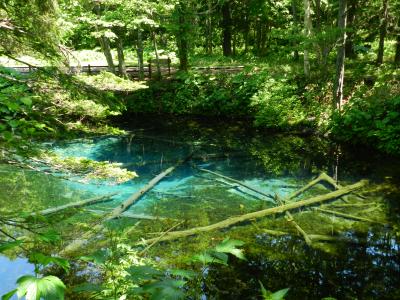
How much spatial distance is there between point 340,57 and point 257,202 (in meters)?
8.59

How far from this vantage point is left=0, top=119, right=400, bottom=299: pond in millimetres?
7039

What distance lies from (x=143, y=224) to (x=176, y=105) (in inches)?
518

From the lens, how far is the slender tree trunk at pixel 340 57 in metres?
15.1

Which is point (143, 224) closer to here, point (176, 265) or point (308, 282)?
point (176, 265)

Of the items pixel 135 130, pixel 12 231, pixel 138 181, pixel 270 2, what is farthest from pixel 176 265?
pixel 270 2

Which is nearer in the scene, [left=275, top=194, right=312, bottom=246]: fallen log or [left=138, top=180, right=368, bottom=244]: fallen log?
[left=275, top=194, right=312, bottom=246]: fallen log

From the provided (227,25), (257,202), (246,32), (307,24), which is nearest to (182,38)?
(307,24)

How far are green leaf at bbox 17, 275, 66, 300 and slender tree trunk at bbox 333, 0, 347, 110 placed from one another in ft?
47.3

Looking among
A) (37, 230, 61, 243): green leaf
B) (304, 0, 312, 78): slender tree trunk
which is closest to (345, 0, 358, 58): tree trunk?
(304, 0, 312, 78): slender tree trunk

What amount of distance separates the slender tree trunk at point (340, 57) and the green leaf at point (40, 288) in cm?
1443

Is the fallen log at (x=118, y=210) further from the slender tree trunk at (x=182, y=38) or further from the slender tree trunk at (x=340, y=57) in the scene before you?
the slender tree trunk at (x=182, y=38)

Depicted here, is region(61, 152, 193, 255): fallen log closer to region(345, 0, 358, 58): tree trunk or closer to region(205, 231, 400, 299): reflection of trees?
region(205, 231, 400, 299): reflection of trees

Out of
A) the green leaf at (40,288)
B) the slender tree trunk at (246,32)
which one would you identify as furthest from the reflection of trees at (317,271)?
the slender tree trunk at (246,32)

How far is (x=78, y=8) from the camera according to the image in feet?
57.7
